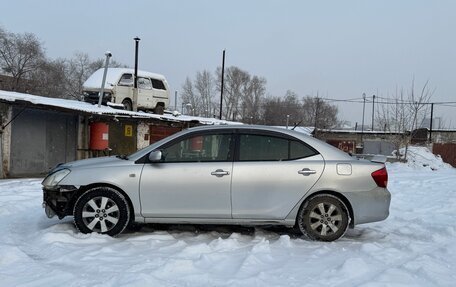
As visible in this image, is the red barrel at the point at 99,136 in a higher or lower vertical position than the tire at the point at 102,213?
higher

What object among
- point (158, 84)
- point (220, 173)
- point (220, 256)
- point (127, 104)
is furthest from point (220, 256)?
point (158, 84)

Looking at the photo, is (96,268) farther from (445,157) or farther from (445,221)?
(445,157)

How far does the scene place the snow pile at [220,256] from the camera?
436 centimetres

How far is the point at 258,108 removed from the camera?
77.4 m

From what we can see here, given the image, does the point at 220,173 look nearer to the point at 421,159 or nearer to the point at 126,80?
the point at 126,80

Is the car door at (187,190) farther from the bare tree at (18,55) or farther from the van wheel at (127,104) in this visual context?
the bare tree at (18,55)

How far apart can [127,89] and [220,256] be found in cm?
1612

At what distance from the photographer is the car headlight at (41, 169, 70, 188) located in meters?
6.04

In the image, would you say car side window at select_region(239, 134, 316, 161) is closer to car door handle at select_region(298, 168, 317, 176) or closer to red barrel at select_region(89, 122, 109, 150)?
car door handle at select_region(298, 168, 317, 176)

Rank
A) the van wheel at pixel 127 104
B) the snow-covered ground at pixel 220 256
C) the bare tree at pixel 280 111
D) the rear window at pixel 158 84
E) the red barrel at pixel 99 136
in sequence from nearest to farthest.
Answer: the snow-covered ground at pixel 220 256 → the red barrel at pixel 99 136 → the van wheel at pixel 127 104 → the rear window at pixel 158 84 → the bare tree at pixel 280 111

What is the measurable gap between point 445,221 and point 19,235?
252 inches

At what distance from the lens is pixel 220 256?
5.14 m

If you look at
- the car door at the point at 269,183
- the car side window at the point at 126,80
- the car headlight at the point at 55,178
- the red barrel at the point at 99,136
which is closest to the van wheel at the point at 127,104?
the car side window at the point at 126,80

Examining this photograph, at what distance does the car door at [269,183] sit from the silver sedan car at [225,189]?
0.01 m
